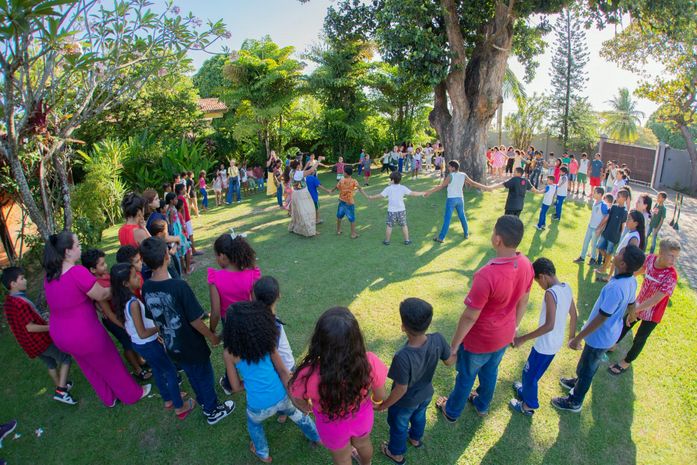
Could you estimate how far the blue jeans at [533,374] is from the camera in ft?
11.2

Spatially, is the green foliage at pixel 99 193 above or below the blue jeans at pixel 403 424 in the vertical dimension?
above

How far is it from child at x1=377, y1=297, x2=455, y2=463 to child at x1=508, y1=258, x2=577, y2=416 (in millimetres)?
965

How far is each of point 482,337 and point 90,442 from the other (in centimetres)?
371

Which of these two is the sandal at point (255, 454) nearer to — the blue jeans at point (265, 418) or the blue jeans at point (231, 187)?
the blue jeans at point (265, 418)

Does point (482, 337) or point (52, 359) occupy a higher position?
point (482, 337)

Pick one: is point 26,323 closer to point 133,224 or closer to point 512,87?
point 133,224

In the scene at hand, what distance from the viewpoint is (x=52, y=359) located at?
4004 mm

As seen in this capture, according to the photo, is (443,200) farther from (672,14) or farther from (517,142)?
(517,142)

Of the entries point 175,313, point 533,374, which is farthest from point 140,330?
point 533,374

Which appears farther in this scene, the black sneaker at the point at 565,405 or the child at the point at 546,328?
the black sneaker at the point at 565,405

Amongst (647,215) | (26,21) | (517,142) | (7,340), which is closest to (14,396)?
(7,340)

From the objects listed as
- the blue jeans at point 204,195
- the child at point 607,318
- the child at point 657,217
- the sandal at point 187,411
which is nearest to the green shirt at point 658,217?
the child at point 657,217

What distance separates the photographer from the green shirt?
279 inches

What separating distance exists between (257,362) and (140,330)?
1.31 m
